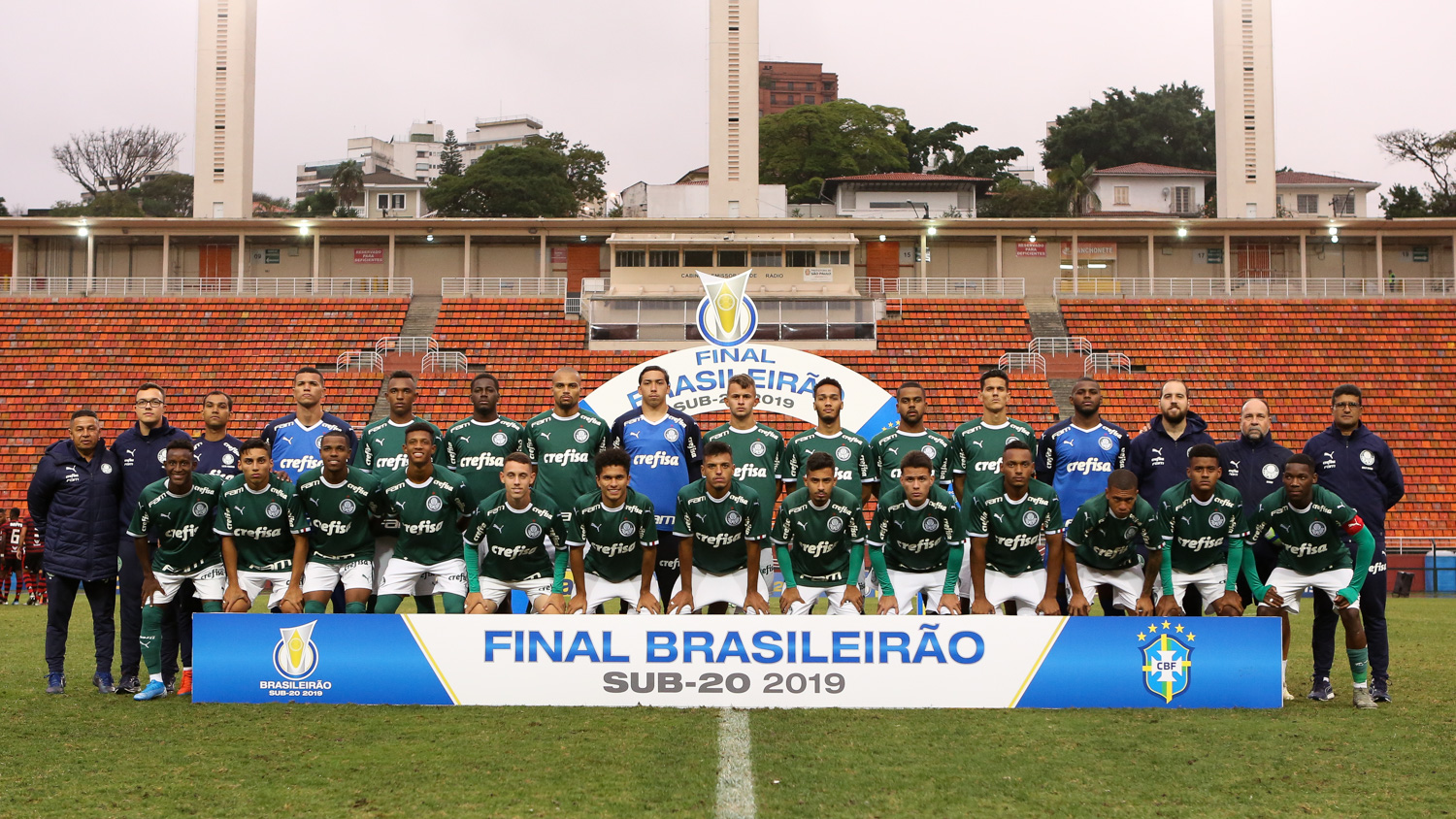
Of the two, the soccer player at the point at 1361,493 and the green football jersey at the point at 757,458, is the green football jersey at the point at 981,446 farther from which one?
the soccer player at the point at 1361,493

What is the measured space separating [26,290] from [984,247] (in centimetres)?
2820

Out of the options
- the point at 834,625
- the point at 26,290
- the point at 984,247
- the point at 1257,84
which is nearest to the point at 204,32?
the point at 26,290

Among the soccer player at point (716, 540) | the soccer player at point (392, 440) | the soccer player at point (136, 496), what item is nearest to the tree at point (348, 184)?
the soccer player at point (392, 440)

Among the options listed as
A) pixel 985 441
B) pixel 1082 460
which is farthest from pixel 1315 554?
pixel 985 441

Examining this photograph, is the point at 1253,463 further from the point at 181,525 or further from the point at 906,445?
the point at 181,525

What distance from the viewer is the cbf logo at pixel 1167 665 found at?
716 centimetres

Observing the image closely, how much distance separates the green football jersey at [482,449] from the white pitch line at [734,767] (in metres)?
2.72

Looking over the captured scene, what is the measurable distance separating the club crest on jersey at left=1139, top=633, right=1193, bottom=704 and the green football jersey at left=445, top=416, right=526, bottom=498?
4.46 meters

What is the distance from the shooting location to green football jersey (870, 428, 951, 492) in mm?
9211

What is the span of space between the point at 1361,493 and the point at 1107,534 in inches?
66.7

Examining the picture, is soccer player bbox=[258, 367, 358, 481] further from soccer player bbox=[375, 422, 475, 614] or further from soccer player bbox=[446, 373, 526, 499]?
soccer player bbox=[375, 422, 475, 614]

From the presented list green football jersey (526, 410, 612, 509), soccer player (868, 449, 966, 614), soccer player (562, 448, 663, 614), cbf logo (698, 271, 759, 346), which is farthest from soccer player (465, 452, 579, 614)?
cbf logo (698, 271, 759, 346)

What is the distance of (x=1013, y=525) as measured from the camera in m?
8.09

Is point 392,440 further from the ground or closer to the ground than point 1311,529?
further from the ground
